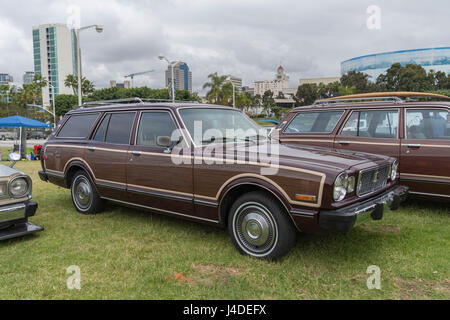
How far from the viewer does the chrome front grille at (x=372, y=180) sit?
3.50 m

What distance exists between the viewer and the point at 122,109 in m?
5.12

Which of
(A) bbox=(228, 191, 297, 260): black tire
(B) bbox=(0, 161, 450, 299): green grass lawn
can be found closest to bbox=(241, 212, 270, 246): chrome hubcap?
(A) bbox=(228, 191, 297, 260): black tire

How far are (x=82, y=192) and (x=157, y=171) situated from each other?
2.03 m

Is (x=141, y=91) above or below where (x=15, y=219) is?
above

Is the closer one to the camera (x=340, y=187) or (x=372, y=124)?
(x=340, y=187)

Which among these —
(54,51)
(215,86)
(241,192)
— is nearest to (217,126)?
(241,192)

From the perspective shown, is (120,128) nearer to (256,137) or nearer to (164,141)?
(164,141)

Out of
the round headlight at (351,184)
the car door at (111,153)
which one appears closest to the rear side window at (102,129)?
the car door at (111,153)

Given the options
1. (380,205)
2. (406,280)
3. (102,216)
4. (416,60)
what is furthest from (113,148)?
(416,60)

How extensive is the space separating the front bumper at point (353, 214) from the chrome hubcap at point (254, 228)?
1.91ft

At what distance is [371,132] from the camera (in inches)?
227

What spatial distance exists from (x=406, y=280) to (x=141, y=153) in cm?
338

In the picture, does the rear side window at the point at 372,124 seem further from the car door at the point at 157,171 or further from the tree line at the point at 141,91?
the tree line at the point at 141,91

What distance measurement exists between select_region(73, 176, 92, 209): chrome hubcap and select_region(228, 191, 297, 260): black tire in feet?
9.41
